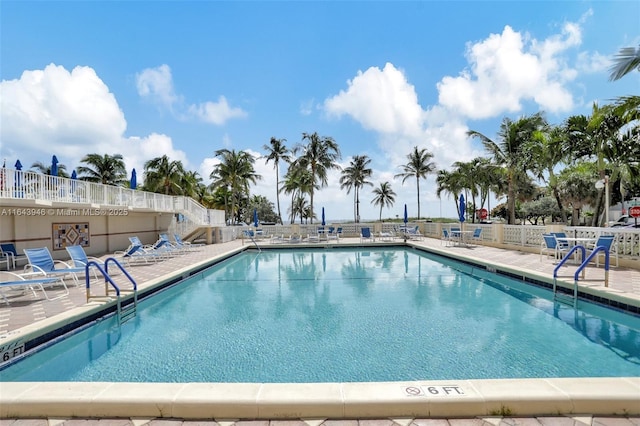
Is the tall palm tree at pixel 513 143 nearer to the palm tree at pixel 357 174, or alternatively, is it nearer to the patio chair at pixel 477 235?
the patio chair at pixel 477 235

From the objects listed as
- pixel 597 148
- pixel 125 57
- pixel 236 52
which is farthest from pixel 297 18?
pixel 597 148

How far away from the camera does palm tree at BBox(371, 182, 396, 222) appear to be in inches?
1687

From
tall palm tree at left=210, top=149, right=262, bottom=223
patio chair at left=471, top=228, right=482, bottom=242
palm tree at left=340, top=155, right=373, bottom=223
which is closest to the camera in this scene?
patio chair at left=471, top=228, right=482, bottom=242

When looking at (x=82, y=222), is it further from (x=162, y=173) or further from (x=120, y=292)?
(x=162, y=173)

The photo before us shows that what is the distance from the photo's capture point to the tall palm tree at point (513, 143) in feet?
55.9

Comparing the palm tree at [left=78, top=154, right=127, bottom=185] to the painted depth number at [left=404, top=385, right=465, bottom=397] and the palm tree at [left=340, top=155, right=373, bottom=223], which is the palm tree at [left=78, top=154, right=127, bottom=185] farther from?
the painted depth number at [left=404, top=385, right=465, bottom=397]

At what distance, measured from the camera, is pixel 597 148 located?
12164 millimetres

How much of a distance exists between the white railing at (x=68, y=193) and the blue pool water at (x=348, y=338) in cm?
570

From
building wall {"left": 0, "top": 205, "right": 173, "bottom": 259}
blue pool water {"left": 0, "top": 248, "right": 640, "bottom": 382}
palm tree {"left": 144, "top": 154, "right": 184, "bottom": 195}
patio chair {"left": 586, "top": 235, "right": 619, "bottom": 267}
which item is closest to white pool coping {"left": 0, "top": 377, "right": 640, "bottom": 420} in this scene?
blue pool water {"left": 0, "top": 248, "right": 640, "bottom": 382}

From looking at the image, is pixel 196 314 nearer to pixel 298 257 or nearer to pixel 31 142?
pixel 298 257

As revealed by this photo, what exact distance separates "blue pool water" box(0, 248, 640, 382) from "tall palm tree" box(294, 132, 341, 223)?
20642 millimetres

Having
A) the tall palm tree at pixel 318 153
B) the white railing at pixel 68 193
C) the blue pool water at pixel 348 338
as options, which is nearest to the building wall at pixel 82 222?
the white railing at pixel 68 193

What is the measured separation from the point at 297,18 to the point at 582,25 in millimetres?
10283

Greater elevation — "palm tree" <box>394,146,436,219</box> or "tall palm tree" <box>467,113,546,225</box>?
"palm tree" <box>394,146,436,219</box>
